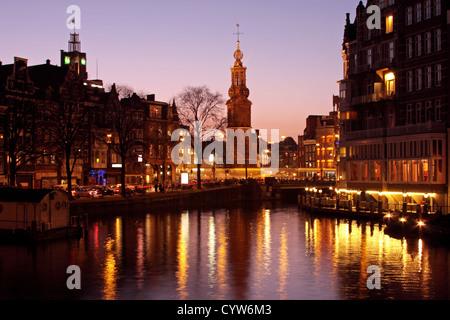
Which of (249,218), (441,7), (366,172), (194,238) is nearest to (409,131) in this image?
(366,172)

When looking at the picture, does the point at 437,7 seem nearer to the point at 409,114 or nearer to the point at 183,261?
the point at 409,114

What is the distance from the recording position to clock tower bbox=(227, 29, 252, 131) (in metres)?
160

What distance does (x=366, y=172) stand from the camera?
69500 mm

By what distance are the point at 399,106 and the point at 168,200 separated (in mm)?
34663

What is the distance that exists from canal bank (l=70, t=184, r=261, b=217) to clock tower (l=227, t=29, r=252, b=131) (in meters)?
48.0

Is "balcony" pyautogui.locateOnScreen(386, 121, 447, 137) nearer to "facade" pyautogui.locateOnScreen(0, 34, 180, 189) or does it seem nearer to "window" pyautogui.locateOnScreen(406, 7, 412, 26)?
"window" pyautogui.locateOnScreen(406, 7, 412, 26)

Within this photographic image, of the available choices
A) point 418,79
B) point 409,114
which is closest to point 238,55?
point 409,114

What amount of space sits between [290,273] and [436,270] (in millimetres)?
8571

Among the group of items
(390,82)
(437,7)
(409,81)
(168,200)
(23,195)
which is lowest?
(168,200)

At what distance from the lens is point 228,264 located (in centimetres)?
3744

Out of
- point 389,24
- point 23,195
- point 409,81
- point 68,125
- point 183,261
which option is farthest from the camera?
point 68,125

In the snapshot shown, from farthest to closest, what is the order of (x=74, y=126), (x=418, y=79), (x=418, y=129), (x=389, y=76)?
(x=74, y=126)
(x=389, y=76)
(x=418, y=79)
(x=418, y=129)

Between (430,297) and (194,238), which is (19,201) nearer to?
(194,238)

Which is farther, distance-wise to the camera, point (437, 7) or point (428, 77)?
point (428, 77)
